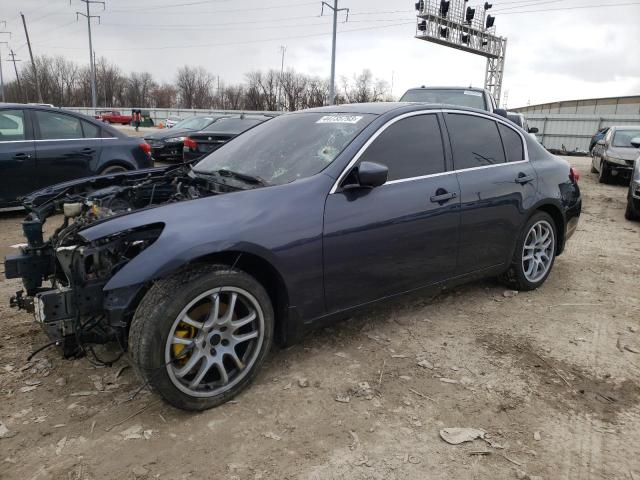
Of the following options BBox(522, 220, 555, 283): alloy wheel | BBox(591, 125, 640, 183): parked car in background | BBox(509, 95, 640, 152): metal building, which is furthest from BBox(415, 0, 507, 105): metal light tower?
BBox(522, 220, 555, 283): alloy wheel

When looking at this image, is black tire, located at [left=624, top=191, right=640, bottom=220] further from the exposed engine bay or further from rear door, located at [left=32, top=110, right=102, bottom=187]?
rear door, located at [left=32, top=110, right=102, bottom=187]

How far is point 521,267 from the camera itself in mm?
4387

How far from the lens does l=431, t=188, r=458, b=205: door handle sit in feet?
11.4

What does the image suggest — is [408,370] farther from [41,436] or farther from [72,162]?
[72,162]

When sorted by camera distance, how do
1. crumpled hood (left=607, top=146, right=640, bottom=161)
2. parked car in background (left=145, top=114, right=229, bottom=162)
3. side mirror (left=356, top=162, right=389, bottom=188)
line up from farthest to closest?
1. parked car in background (left=145, top=114, right=229, bottom=162)
2. crumpled hood (left=607, top=146, right=640, bottom=161)
3. side mirror (left=356, top=162, right=389, bottom=188)

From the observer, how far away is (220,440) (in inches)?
95.7

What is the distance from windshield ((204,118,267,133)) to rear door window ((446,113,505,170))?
9.25 meters

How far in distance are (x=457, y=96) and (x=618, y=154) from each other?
556 centimetres

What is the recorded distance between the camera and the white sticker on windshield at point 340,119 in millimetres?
3476

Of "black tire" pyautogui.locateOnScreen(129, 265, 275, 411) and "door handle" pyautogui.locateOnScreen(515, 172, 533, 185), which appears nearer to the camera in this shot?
"black tire" pyautogui.locateOnScreen(129, 265, 275, 411)

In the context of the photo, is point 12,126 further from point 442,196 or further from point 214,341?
point 442,196

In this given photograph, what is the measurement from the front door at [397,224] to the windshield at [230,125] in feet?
31.5

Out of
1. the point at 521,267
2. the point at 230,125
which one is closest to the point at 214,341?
the point at 521,267

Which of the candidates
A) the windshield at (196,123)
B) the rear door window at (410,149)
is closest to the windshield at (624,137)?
the windshield at (196,123)
